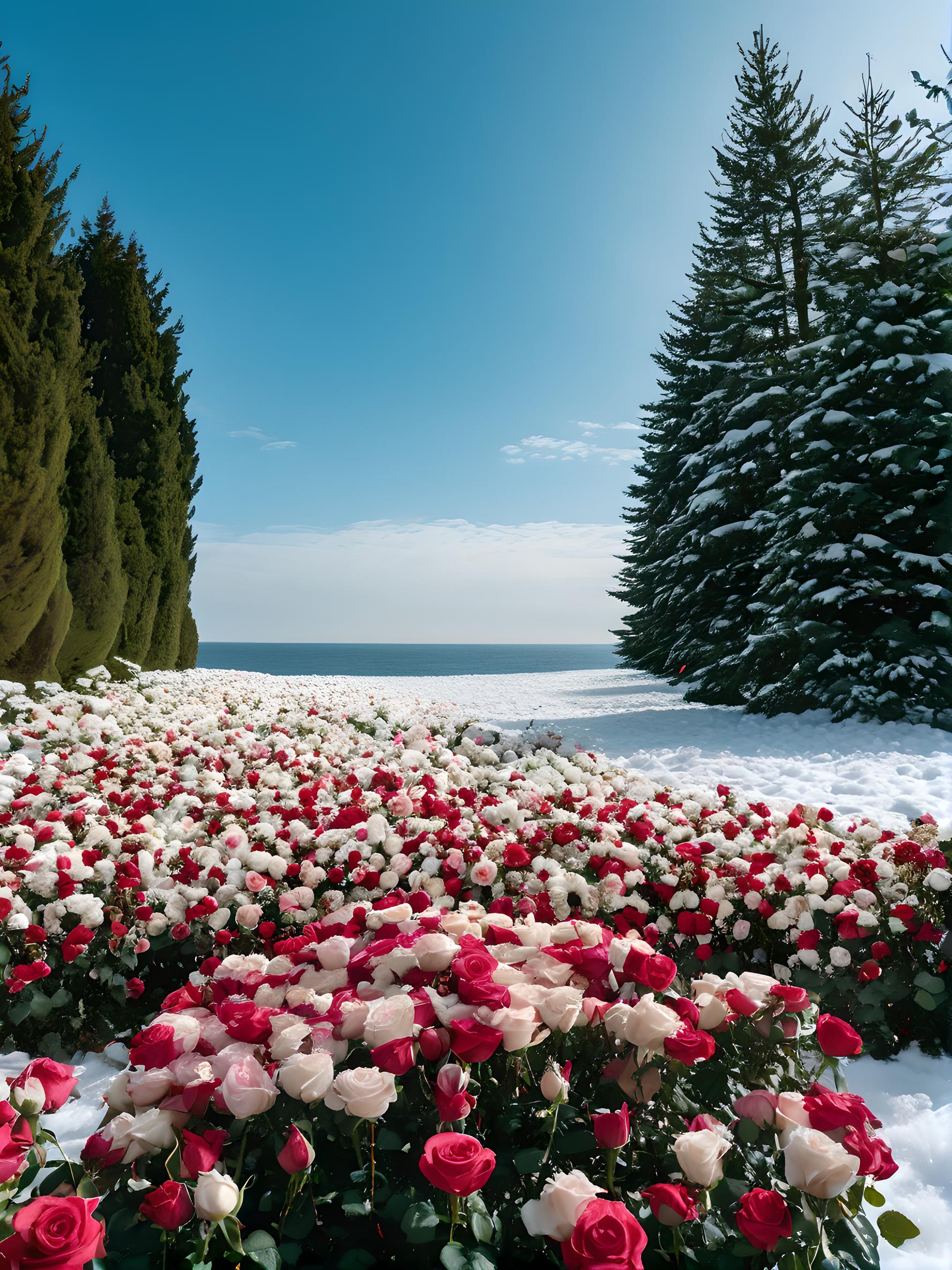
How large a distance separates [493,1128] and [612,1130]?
32 centimetres

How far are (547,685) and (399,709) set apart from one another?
805 cm

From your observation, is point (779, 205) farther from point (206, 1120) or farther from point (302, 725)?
point (206, 1120)

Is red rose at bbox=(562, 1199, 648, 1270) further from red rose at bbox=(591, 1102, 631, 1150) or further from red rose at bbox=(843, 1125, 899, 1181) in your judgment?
red rose at bbox=(843, 1125, 899, 1181)

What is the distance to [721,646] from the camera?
11102mm

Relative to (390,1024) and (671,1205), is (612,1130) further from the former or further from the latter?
(390,1024)

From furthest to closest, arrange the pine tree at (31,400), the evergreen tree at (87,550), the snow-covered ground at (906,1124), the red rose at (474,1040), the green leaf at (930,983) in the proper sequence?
the evergreen tree at (87,550) → the pine tree at (31,400) → the green leaf at (930,983) → the snow-covered ground at (906,1124) → the red rose at (474,1040)

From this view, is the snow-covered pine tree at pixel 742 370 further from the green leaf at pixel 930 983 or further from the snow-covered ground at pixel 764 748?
the green leaf at pixel 930 983

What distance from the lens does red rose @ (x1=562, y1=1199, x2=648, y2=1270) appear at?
93 centimetres

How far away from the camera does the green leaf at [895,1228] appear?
1.07 m

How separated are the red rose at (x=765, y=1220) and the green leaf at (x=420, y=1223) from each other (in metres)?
0.50

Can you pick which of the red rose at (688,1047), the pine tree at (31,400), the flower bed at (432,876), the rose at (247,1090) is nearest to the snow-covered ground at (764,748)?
the flower bed at (432,876)

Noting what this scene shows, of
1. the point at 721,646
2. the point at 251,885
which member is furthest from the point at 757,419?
the point at 251,885

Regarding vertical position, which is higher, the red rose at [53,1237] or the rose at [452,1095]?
the rose at [452,1095]

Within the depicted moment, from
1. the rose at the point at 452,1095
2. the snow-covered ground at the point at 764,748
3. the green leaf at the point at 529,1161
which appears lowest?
the snow-covered ground at the point at 764,748
